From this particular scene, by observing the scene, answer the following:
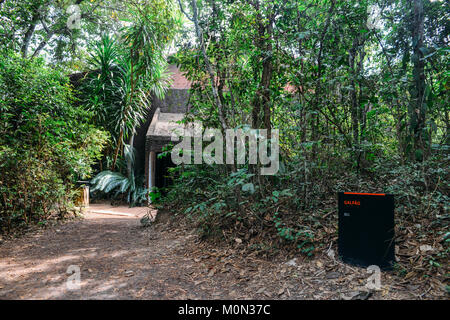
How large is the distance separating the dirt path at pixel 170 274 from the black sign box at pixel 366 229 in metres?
0.12

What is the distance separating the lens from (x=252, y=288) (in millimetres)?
2359

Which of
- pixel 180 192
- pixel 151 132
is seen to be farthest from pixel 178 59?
pixel 151 132

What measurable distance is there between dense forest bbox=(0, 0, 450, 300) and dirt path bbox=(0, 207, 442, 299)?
26cm

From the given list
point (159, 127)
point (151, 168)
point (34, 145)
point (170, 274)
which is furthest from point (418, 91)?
point (151, 168)

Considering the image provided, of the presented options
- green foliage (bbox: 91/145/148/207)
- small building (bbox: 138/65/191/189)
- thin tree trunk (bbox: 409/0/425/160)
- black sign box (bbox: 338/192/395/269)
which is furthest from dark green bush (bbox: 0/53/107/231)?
thin tree trunk (bbox: 409/0/425/160)

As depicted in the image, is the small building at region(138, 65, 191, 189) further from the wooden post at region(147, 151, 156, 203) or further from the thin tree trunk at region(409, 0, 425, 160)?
the thin tree trunk at region(409, 0, 425, 160)

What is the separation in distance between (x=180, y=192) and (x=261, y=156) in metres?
2.07

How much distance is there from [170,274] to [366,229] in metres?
1.87

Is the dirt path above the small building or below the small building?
below

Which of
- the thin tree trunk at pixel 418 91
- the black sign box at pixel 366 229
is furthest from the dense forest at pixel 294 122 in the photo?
the black sign box at pixel 366 229

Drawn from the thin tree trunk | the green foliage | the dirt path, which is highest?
the thin tree trunk

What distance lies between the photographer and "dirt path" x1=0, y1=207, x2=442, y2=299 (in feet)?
7.36

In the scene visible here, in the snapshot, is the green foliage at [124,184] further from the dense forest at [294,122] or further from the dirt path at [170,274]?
the dirt path at [170,274]
